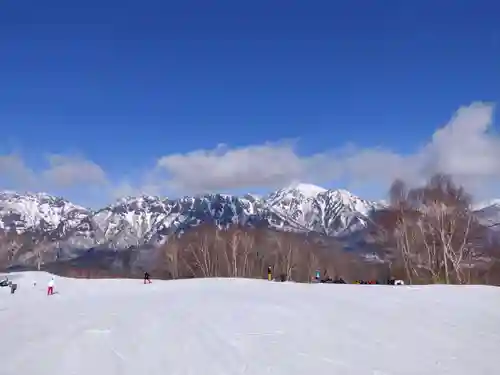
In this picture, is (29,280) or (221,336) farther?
(29,280)

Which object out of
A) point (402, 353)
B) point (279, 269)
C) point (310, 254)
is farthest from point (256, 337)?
point (310, 254)

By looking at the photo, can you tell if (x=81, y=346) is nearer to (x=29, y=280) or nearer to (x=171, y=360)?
(x=171, y=360)

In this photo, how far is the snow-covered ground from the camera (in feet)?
31.7

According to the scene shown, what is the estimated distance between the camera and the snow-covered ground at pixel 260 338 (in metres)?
9.66

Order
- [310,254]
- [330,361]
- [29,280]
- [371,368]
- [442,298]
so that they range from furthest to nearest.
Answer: [310,254], [29,280], [442,298], [330,361], [371,368]

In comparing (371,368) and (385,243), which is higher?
(385,243)

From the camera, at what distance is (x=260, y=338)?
40.4 feet

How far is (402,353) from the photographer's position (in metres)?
10.6

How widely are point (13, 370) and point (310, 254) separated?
7953cm

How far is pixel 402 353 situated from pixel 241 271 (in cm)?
6118

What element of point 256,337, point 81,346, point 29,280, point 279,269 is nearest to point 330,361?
point 256,337

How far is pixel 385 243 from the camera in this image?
51.4 metres

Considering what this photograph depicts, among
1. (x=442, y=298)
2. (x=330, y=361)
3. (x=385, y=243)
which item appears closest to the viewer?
(x=330, y=361)

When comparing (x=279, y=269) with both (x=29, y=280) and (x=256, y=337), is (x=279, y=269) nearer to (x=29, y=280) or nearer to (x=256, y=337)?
(x=29, y=280)
